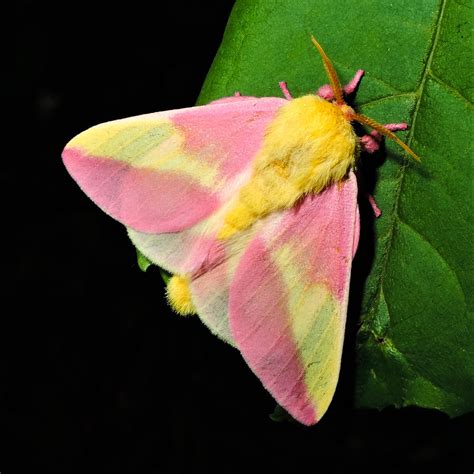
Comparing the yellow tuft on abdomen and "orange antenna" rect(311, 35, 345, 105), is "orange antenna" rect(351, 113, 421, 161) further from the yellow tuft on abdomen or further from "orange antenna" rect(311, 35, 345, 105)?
the yellow tuft on abdomen

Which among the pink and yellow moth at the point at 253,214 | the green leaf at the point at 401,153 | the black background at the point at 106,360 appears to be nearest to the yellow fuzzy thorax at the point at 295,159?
the pink and yellow moth at the point at 253,214

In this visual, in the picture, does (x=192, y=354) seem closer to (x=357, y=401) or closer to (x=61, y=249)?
(x=61, y=249)

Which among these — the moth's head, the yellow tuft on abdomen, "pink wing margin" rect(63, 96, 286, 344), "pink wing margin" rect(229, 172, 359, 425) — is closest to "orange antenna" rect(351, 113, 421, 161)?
the moth's head

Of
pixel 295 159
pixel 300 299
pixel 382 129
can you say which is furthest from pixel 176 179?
pixel 382 129

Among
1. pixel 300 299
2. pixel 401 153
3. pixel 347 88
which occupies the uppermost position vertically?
pixel 347 88

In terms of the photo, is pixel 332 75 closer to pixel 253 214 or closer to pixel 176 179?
pixel 253 214

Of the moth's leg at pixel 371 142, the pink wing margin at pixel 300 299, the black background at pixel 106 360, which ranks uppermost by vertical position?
the moth's leg at pixel 371 142

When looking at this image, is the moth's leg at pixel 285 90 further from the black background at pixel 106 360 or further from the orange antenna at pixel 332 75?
the black background at pixel 106 360
